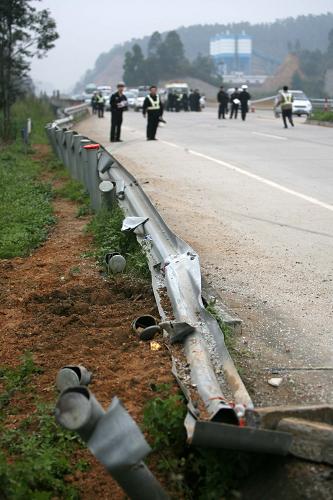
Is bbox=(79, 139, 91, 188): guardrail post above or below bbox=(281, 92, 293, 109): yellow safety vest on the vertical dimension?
below

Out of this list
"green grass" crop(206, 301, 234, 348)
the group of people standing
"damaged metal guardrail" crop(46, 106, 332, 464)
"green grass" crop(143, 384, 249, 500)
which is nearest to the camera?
"damaged metal guardrail" crop(46, 106, 332, 464)

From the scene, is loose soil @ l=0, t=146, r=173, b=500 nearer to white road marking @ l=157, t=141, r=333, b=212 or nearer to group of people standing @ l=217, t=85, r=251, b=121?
white road marking @ l=157, t=141, r=333, b=212

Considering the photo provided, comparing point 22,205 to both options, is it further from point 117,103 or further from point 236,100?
point 236,100

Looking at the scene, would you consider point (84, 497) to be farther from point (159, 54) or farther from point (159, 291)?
point (159, 54)

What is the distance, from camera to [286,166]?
42.8 ft

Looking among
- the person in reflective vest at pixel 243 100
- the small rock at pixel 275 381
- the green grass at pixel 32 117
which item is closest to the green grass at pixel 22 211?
the small rock at pixel 275 381

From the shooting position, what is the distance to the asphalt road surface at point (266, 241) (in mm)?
4136

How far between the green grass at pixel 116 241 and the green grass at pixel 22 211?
2.32 ft

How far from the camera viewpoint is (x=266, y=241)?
7133mm

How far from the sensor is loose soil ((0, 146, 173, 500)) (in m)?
3.84

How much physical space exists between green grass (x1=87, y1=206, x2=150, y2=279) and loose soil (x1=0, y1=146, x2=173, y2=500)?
0.14 metres

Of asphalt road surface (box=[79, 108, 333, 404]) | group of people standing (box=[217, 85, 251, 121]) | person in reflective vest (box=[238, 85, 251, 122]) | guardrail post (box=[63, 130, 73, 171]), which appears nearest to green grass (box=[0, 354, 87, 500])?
asphalt road surface (box=[79, 108, 333, 404])

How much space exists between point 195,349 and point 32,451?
1048 millimetres

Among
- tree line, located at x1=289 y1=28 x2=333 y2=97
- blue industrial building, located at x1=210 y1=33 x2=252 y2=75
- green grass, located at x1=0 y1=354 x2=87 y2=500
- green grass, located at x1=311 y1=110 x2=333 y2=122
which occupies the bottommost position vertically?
green grass, located at x1=0 y1=354 x2=87 y2=500
